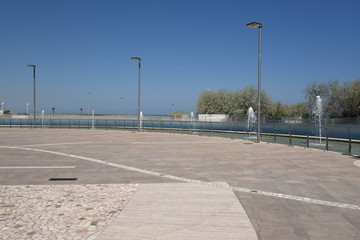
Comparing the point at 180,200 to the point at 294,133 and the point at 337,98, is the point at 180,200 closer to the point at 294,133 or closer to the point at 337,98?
the point at 294,133

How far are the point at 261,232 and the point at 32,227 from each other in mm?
3043

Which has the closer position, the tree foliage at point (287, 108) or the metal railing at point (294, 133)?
the metal railing at point (294, 133)

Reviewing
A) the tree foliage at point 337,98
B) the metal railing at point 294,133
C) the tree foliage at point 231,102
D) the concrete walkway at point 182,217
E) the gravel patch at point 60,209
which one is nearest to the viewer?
the concrete walkway at point 182,217

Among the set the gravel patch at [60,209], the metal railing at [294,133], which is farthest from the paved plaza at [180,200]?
the metal railing at [294,133]

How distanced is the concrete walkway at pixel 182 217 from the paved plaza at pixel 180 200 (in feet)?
0.04

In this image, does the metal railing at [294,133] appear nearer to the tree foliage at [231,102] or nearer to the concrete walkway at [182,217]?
the concrete walkway at [182,217]

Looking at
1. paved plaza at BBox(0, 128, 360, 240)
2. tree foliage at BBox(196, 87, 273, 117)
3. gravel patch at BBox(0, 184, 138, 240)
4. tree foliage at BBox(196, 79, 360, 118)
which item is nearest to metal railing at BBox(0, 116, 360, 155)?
paved plaza at BBox(0, 128, 360, 240)

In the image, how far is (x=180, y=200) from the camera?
198 inches

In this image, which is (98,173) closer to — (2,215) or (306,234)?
(2,215)

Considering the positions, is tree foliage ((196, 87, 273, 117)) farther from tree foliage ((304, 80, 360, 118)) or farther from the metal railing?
the metal railing

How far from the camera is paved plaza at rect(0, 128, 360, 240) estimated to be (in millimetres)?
3719

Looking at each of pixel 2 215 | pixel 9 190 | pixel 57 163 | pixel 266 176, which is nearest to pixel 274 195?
pixel 266 176

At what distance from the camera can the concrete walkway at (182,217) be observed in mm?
3568

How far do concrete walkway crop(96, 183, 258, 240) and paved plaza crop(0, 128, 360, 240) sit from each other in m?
0.01
